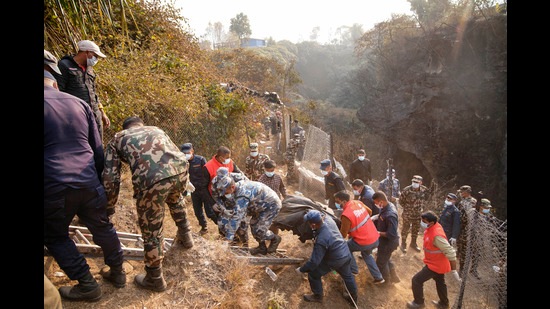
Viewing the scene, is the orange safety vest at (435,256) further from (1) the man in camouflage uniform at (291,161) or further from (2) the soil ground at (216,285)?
(1) the man in camouflage uniform at (291,161)

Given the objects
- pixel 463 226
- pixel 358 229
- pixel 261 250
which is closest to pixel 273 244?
pixel 261 250

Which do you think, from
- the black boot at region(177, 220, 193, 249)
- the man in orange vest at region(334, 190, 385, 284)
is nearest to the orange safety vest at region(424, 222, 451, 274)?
the man in orange vest at region(334, 190, 385, 284)

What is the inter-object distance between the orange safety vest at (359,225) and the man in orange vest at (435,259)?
2.56 feet

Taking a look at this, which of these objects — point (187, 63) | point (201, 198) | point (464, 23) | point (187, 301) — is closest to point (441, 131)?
point (464, 23)

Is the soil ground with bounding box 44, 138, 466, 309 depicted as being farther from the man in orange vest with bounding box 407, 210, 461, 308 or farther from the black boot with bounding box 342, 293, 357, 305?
the man in orange vest with bounding box 407, 210, 461, 308

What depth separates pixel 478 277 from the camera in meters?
5.05

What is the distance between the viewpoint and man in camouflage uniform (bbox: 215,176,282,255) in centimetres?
394

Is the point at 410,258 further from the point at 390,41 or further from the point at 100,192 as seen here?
the point at 390,41

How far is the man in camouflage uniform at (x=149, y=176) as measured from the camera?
2537 mm

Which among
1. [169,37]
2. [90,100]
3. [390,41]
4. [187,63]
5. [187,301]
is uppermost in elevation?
[390,41]

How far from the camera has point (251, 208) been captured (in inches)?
168

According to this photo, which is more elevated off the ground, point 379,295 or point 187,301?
point 187,301

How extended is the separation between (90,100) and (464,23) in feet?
65.8

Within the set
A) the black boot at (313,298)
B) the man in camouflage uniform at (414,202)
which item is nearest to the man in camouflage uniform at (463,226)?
the man in camouflage uniform at (414,202)
